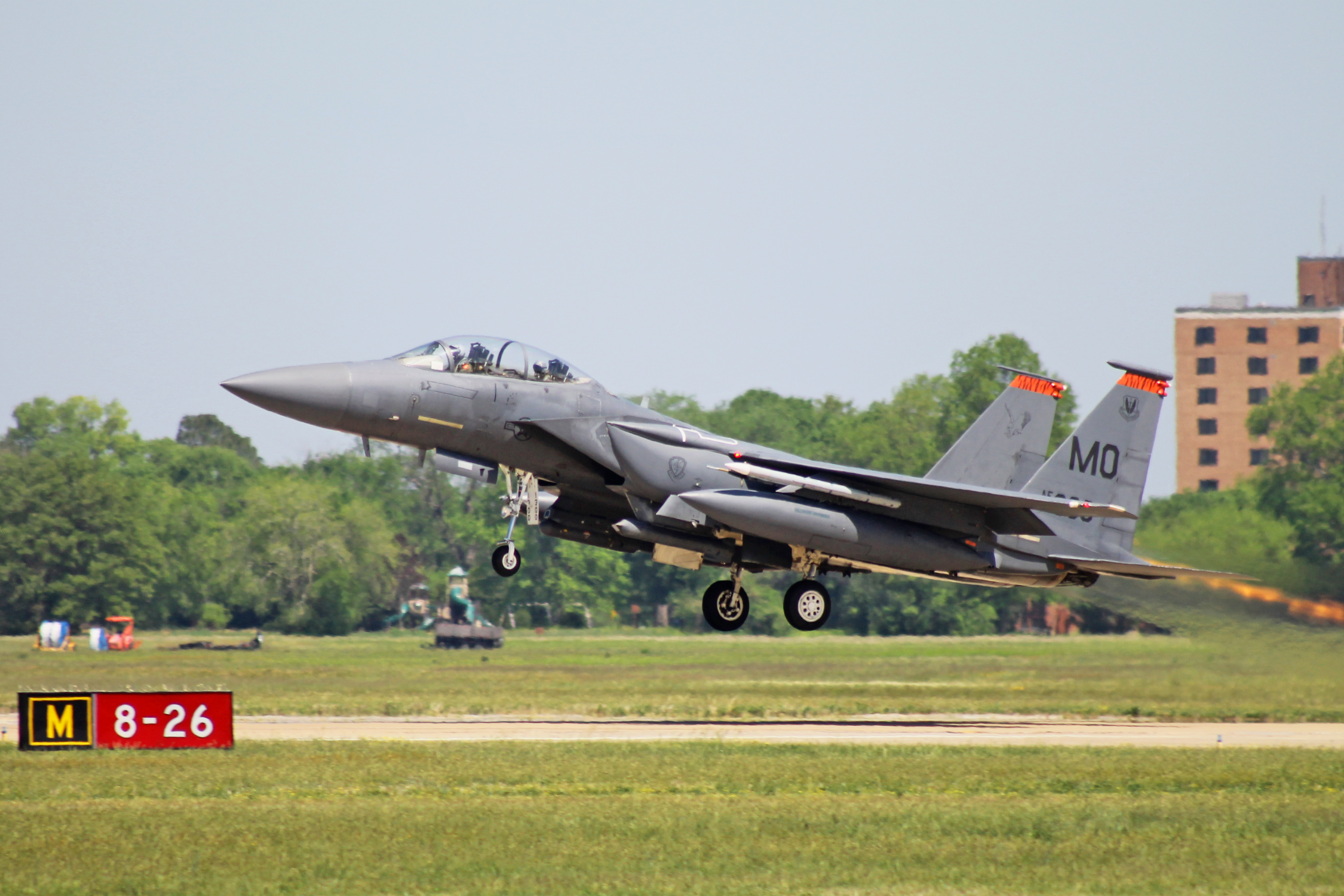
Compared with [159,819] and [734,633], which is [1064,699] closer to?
[159,819]

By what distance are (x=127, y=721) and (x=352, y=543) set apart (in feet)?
192

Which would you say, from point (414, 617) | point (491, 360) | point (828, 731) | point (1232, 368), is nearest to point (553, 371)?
point (491, 360)

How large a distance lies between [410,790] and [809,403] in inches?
3765

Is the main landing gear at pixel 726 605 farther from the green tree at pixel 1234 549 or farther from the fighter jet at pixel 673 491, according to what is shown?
the green tree at pixel 1234 549

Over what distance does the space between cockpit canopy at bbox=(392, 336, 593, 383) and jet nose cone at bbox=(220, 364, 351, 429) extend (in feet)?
3.86

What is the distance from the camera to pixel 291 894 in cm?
1200

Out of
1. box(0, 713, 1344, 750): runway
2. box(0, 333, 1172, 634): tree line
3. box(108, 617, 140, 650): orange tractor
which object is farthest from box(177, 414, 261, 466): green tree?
box(0, 713, 1344, 750): runway

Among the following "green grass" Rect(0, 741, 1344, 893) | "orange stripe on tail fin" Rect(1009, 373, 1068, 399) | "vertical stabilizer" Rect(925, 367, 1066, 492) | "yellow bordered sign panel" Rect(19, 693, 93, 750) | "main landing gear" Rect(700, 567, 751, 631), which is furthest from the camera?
"orange stripe on tail fin" Rect(1009, 373, 1068, 399)

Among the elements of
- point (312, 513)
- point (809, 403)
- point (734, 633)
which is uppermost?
point (809, 403)

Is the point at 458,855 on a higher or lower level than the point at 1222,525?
lower

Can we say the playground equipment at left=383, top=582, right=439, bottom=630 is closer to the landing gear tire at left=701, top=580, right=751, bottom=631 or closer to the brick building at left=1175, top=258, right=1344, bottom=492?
the landing gear tire at left=701, top=580, right=751, bottom=631

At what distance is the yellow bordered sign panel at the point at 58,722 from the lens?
20.7 meters

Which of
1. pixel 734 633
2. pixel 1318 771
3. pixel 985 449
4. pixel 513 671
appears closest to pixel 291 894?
pixel 1318 771

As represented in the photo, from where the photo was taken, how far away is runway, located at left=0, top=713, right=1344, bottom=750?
2297 cm
